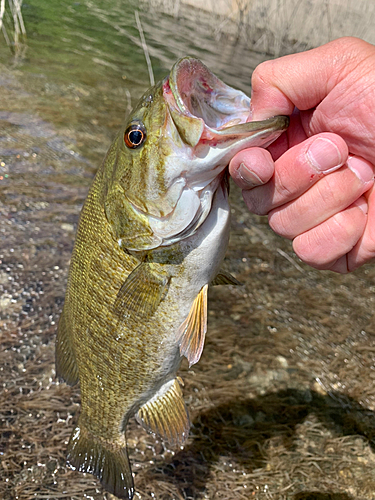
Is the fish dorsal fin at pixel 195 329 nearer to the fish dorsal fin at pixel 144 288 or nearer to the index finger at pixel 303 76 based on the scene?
the fish dorsal fin at pixel 144 288

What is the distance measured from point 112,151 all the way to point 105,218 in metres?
0.31

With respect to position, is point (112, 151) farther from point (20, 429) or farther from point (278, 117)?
point (20, 429)

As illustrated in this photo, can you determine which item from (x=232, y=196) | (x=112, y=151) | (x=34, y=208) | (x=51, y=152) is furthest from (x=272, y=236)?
(x=112, y=151)

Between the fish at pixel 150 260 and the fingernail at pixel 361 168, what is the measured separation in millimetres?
345

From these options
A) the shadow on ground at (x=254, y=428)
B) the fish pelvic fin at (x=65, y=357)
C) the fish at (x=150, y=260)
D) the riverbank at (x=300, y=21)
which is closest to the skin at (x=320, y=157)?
the fish at (x=150, y=260)

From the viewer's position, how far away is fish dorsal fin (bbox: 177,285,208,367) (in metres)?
1.91

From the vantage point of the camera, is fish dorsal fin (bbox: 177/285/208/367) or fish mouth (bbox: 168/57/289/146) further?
fish dorsal fin (bbox: 177/285/208/367)

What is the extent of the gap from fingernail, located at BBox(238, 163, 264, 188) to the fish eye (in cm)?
42

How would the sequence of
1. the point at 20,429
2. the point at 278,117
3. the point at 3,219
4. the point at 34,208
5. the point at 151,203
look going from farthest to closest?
1. the point at 34,208
2. the point at 3,219
3. the point at 20,429
4. the point at 151,203
5. the point at 278,117

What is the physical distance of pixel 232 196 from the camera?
6625 mm

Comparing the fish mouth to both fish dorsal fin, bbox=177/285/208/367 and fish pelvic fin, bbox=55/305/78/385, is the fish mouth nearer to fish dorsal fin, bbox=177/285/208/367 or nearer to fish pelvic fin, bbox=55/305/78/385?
fish dorsal fin, bbox=177/285/208/367

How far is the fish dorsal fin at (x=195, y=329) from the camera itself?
191 centimetres

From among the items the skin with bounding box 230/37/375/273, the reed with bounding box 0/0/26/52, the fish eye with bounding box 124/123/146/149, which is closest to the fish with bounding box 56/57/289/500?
the fish eye with bounding box 124/123/146/149

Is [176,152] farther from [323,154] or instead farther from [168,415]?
[168,415]
